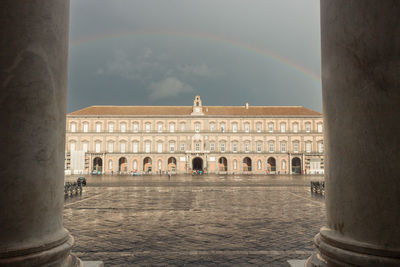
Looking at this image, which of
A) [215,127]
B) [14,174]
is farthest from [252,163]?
[14,174]

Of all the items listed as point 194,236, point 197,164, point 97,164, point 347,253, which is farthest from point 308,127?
point 347,253

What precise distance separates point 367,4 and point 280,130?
2248 inches

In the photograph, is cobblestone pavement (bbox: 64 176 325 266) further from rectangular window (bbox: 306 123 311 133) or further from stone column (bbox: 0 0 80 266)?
rectangular window (bbox: 306 123 311 133)

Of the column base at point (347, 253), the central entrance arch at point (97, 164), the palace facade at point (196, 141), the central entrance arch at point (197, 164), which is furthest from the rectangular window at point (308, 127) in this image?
the column base at point (347, 253)

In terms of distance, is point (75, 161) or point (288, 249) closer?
point (288, 249)

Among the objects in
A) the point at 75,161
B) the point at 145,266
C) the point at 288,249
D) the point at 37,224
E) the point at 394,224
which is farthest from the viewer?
the point at 75,161

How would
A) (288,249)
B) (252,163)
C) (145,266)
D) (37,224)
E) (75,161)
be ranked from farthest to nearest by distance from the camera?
1. (252,163)
2. (75,161)
3. (288,249)
4. (145,266)
5. (37,224)

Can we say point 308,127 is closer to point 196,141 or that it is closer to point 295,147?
point 295,147

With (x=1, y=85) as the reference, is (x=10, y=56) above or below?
above

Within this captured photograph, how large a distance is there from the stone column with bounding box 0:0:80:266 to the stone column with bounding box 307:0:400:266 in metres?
2.13

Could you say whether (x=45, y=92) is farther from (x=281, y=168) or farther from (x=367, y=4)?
(x=281, y=168)

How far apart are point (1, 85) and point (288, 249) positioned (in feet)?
15.1

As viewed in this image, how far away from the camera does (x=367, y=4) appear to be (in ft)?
7.07

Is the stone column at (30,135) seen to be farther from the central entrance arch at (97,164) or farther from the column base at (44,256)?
the central entrance arch at (97,164)
